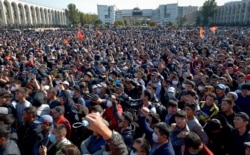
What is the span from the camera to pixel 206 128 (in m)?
3.97

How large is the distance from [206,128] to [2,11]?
67658mm

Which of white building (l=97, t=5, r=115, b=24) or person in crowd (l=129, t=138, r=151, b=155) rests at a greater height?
white building (l=97, t=5, r=115, b=24)

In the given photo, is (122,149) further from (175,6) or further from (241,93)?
(175,6)

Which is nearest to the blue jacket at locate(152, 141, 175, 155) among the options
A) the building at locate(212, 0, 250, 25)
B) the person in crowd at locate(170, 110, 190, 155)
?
the person in crowd at locate(170, 110, 190, 155)

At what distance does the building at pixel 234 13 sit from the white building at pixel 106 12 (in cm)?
5688

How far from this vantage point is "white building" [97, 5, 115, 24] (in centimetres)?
14300

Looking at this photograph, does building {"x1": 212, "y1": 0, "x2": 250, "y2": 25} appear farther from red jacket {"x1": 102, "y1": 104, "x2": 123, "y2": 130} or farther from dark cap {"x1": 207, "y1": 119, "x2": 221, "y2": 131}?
dark cap {"x1": 207, "y1": 119, "x2": 221, "y2": 131}

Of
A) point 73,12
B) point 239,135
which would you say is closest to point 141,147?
point 239,135

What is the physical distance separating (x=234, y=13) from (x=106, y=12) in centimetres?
6963

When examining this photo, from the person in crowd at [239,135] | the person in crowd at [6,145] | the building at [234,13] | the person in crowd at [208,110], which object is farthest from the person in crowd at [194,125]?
the building at [234,13]

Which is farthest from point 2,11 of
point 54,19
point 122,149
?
point 122,149

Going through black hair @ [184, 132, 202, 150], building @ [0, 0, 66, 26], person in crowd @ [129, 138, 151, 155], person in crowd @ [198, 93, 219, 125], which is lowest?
person in crowd @ [198, 93, 219, 125]

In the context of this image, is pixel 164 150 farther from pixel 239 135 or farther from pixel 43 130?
pixel 43 130

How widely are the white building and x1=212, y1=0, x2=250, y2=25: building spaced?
56.9 m
